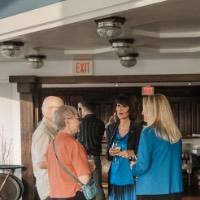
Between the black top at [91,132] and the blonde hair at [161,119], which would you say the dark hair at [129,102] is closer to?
the black top at [91,132]

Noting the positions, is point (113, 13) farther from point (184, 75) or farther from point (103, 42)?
point (184, 75)

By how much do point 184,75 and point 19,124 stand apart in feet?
7.51

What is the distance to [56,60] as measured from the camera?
6375mm

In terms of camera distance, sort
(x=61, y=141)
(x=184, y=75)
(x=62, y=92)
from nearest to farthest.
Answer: (x=61, y=141) < (x=184, y=75) < (x=62, y=92)

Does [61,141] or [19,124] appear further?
[19,124]

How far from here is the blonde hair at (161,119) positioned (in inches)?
139

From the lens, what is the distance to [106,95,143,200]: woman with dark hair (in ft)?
14.6

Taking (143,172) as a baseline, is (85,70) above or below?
above

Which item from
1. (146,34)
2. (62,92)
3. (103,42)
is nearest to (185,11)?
(146,34)

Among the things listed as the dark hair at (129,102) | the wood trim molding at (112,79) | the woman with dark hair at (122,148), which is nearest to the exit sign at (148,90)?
the wood trim molding at (112,79)

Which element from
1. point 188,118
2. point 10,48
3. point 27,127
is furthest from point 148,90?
point 10,48

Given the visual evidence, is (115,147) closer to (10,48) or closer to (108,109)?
(10,48)

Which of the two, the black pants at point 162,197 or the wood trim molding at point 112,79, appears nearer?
the black pants at point 162,197

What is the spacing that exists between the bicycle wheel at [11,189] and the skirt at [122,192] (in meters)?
2.01
